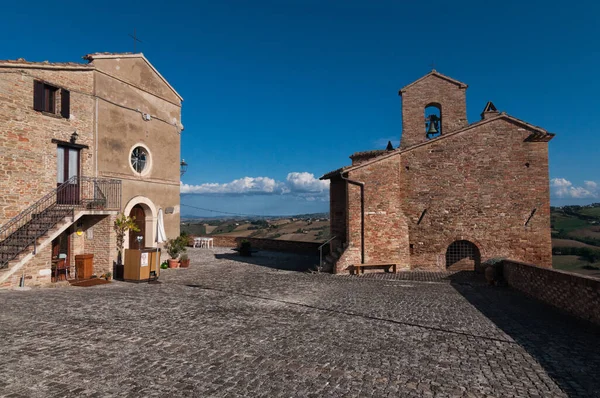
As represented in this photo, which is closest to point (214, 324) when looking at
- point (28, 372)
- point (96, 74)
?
point (28, 372)

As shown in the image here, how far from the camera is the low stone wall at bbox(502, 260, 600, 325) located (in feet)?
26.7

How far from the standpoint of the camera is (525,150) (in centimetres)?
1544

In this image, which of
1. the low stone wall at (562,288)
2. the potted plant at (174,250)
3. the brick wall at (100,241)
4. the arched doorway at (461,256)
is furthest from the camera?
the potted plant at (174,250)

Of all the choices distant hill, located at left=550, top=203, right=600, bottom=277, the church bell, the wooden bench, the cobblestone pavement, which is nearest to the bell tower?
the church bell

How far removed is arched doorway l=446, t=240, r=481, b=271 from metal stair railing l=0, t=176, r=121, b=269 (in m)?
14.7

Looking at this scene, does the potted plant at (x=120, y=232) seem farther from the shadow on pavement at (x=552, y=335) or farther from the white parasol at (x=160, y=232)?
the shadow on pavement at (x=552, y=335)

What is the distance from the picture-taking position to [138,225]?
16.0 metres

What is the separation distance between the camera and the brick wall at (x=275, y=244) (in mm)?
23953

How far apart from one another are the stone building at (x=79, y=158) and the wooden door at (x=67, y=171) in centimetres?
3

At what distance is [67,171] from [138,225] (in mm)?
4069

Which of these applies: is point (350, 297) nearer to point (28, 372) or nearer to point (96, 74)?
point (28, 372)

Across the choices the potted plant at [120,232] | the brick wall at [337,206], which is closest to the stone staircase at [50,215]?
the potted plant at [120,232]

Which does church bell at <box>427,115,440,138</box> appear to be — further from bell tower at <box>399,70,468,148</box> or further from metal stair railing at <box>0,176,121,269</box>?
metal stair railing at <box>0,176,121,269</box>

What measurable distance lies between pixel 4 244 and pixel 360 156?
696 inches
